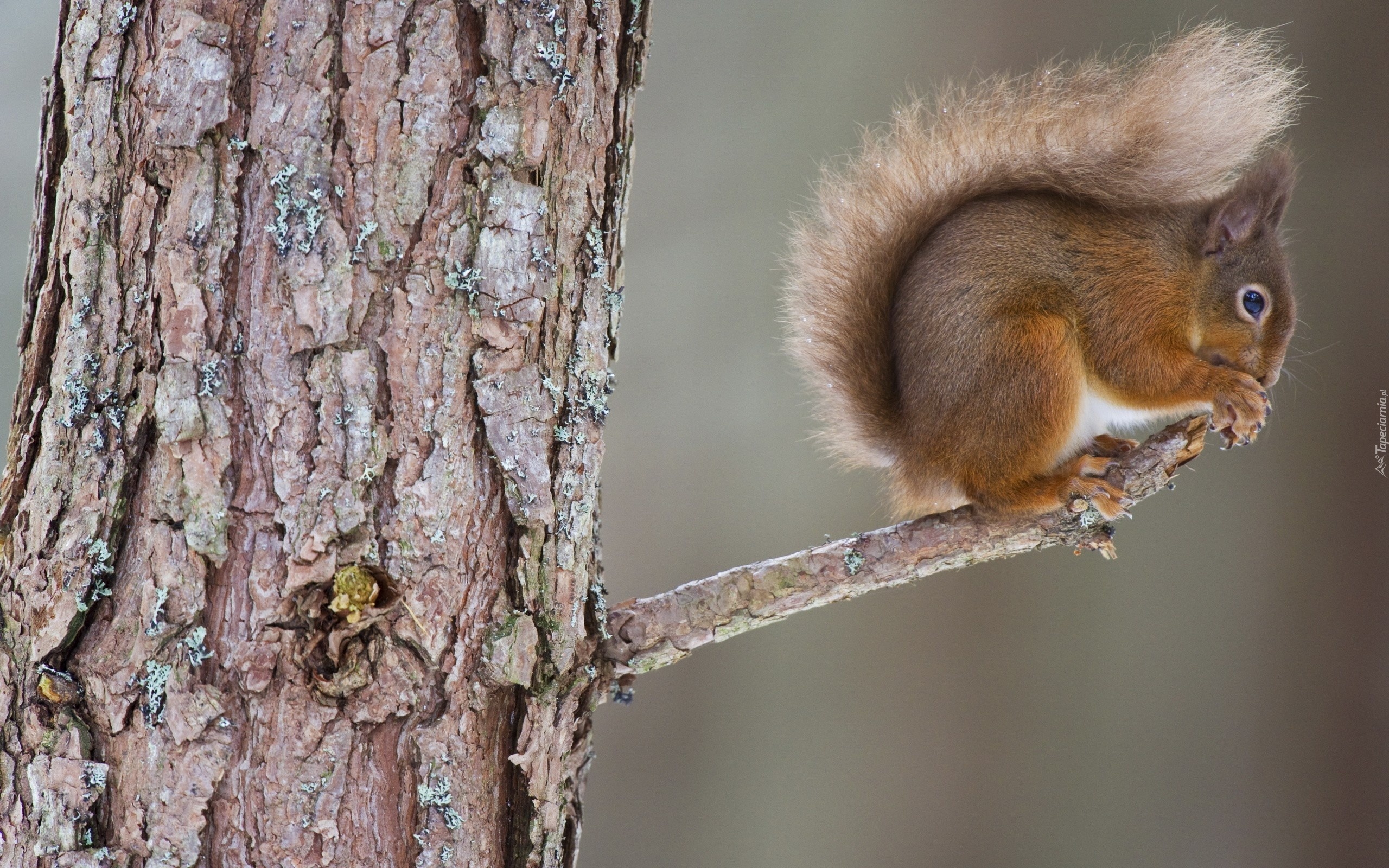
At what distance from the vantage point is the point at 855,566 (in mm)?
968

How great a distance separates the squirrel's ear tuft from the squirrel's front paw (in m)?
0.22

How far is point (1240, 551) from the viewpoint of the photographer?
6.57 ft

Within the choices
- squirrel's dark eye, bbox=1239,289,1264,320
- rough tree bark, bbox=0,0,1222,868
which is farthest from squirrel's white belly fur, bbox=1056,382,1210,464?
rough tree bark, bbox=0,0,1222,868

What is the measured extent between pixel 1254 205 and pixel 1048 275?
0.29 meters

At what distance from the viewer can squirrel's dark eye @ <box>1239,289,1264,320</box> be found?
1251 millimetres

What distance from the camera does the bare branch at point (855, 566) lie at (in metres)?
0.94

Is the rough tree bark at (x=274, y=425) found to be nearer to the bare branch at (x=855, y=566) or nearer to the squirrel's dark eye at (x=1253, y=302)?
the bare branch at (x=855, y=566)

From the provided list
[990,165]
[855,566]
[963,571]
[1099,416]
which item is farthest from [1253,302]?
[963,571]

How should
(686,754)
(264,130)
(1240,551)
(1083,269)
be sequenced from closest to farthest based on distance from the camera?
1. (264,130)
2. (1083,269)
3. (1240,551)
4. (686,754)

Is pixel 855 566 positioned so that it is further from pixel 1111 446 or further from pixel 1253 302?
pixel 1253 302

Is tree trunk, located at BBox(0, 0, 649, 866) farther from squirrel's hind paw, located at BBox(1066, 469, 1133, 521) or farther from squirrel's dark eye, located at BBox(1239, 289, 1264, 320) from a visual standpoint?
squirrel's dark eye, located at BBox(1239, 289, 1264, 320)

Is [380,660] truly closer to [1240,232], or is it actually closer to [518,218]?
[518,218]

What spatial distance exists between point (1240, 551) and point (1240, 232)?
3.14ft

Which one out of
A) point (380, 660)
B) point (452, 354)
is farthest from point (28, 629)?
point (452, 354)
